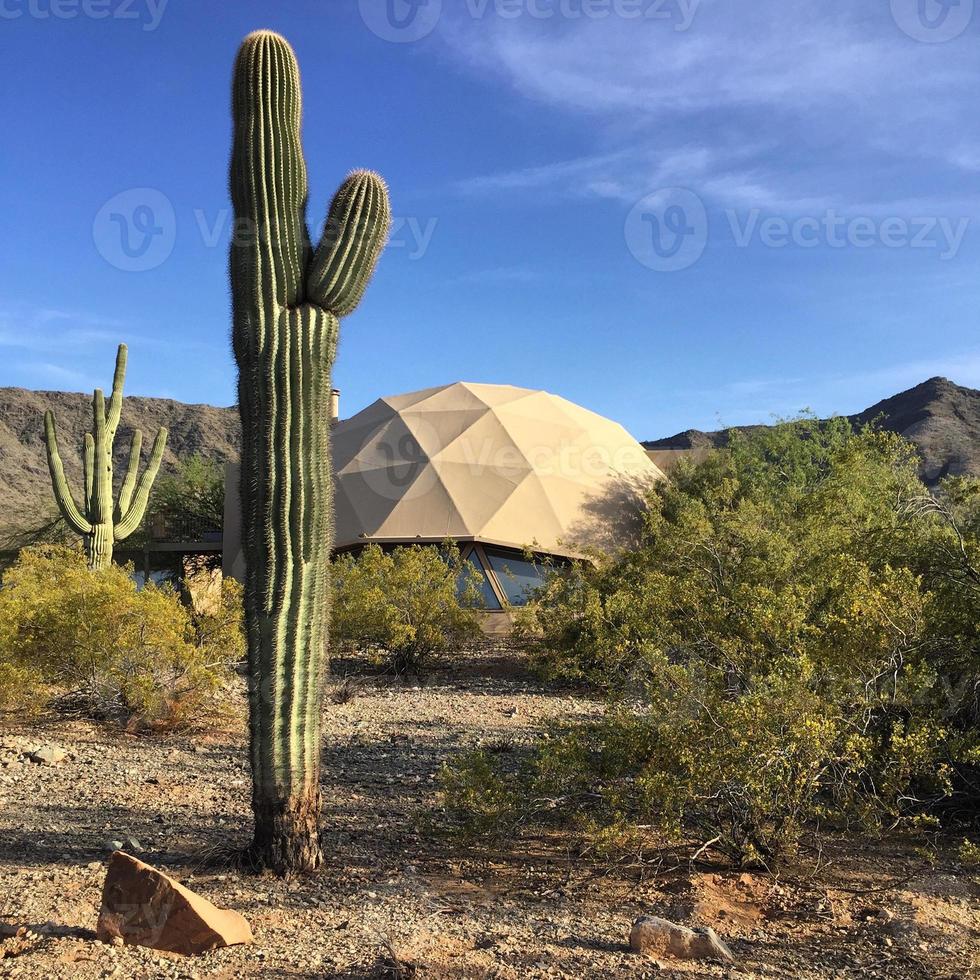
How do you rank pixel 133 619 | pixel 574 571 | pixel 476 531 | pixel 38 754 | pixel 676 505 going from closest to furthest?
pixel 38 754
pixel 133 619
pixel 574 571
pixel 476 531
pixel 676 505

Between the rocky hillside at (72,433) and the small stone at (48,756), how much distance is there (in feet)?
122

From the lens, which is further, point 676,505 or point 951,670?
point 676,505

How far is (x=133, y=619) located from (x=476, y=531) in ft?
32.7

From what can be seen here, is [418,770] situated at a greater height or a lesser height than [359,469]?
lesser

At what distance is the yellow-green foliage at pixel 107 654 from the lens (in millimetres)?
8633

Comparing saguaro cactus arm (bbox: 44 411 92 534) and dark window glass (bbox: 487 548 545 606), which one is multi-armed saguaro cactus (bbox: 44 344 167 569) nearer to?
saguaro cactus arm (bbox: 44 411 92 534)

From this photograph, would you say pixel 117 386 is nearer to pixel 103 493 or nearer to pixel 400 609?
pixel 103 493

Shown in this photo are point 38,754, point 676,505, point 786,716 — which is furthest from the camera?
point 676,505

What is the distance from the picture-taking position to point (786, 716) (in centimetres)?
457

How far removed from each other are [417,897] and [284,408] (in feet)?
9.33

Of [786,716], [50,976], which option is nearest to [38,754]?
[50,976]

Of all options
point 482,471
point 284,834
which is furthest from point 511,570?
point 284,834

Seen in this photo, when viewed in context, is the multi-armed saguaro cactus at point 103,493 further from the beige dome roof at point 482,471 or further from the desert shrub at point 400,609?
the beige dome roof at point 482,471

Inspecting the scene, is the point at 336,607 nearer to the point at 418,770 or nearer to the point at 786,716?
the point at 418,770
